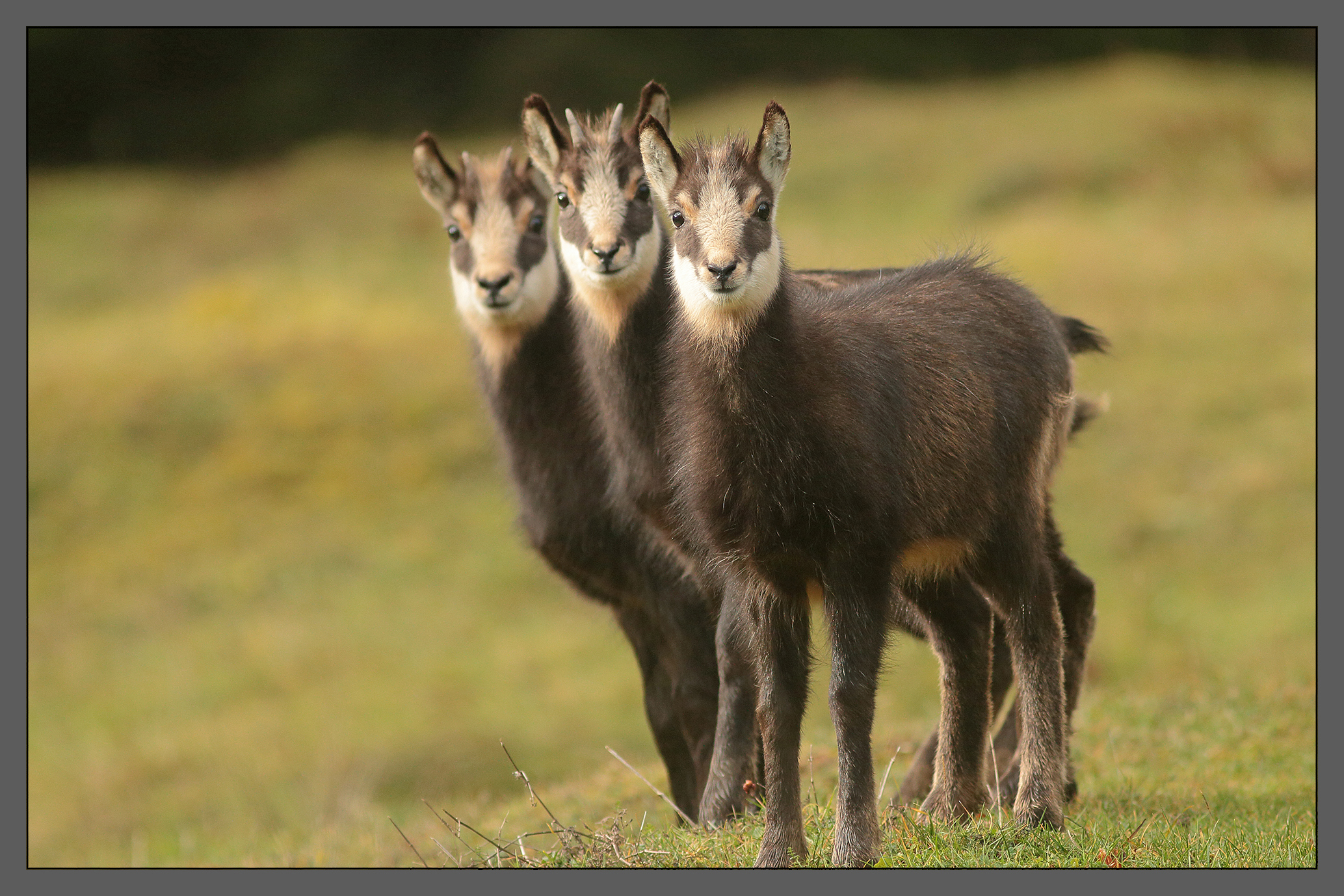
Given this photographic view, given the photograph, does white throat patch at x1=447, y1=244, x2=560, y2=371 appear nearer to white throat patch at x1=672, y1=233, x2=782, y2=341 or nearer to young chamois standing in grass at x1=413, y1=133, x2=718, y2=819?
young chamois standing in grass at x1=413, y1=133, x2=718, y2=819

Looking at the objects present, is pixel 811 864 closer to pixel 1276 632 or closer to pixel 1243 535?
pixel 1276 632

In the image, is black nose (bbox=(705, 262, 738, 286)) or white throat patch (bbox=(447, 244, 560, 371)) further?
white throat patch (bbox=(447, 244, 560, 371))

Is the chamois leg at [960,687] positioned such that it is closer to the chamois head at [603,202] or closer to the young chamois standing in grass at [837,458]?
the young chamois standing in grass at [837,458]

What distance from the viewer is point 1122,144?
27.1 m

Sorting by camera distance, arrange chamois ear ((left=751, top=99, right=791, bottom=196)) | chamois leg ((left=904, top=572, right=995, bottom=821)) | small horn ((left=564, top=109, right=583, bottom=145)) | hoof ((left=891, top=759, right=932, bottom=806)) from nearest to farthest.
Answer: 1. chamois ear ((left=751, top=99, right=791, bottom=196))
2. chamois leg ((left=904, top=572, right=995, bottom=821))
3. small horn ((left=564, top=109, right=583, bottom=145))
4. hoof ((left=891, top=759, right=932, bottom=806))

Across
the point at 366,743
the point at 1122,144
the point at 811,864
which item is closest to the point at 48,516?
the point at 366,743

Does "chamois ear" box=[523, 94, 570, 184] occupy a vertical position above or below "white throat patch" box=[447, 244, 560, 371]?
above

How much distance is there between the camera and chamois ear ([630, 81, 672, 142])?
24.8ft

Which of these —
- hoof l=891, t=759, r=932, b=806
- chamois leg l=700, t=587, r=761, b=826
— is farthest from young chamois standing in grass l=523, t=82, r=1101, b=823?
hoof l=891, t=759, r=932, b=806

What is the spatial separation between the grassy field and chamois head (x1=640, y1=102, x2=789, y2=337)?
169cm

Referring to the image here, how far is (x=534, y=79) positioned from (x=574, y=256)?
2485 cm

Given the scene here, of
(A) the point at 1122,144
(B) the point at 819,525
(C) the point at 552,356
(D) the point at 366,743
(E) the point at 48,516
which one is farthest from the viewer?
(A) the point at 1122,144

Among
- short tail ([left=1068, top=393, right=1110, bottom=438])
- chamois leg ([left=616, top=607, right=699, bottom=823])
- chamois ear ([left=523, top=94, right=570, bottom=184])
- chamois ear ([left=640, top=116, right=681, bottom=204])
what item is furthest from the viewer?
chamois leg ([left=616, top=607, right=699, bottom=823])

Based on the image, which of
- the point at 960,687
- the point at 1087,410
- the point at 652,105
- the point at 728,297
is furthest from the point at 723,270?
the point at 1087,410
